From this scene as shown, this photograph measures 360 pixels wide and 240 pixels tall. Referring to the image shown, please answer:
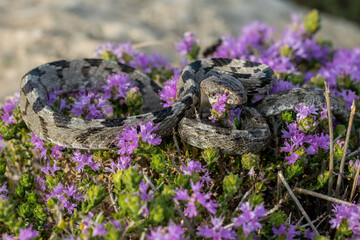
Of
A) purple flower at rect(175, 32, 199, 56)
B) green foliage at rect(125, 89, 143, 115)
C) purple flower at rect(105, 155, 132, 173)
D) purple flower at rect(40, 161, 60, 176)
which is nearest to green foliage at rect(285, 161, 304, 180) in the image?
purple flower at rect(105, 155, 132, 173)

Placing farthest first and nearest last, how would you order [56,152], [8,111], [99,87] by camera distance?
1. [99,87]
2. [8,111]
3. [56,152]

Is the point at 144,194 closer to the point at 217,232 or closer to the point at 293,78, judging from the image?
the point at 217,232

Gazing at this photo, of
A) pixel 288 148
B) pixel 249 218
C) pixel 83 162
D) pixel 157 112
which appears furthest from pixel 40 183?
pixel 288 148

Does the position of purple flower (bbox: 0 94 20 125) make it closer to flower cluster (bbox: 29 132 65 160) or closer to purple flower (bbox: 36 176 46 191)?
flower cluster (bbox: 29 132 65 160)

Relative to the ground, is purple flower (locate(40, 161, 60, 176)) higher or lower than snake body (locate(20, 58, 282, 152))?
lower

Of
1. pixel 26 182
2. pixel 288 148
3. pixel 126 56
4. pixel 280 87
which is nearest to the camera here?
pixel 288 148

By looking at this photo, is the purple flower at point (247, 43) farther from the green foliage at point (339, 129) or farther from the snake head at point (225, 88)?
the green foliage at point (339, 129)
